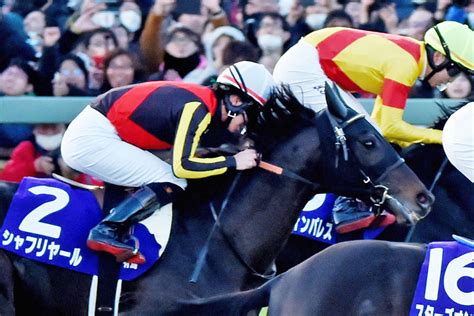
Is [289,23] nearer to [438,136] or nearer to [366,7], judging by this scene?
[366,7]

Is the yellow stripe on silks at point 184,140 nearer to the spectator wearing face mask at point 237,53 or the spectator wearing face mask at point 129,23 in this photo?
the spectator wearing face mask at point 237,53

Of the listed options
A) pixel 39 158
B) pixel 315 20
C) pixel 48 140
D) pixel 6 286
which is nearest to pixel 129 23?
pixel 315 20

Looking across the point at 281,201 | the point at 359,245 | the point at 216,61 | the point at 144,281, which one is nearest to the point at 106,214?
the point at 144,281

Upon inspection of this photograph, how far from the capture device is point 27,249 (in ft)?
18.7

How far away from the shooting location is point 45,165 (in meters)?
7.36

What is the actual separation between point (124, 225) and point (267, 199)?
0.69 m

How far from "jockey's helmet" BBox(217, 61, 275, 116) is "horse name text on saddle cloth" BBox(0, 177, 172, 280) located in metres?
0.57

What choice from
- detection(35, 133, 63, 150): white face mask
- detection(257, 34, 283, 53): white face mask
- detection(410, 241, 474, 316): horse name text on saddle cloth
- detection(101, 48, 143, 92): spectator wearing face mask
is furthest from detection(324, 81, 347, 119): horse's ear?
detection(257, 34, 283, 53): white face mask

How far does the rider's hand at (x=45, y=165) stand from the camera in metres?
7.36

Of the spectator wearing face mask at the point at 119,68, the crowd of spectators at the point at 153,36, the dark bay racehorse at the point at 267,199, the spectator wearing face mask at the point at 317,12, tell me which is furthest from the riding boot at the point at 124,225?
the spectator wearing face mask at the point at 317,12

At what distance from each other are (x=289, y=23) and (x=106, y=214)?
424cm

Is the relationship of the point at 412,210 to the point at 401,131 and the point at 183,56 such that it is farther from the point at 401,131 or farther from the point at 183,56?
the point at 183,56

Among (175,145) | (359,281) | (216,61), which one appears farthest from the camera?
(216,61)

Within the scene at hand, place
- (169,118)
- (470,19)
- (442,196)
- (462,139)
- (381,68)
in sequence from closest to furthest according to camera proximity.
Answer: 1. (462,139)
2. (169,118)
3. (442,196)
4. (381,68)
5. (470,19)
